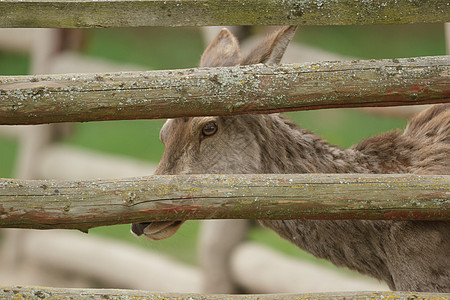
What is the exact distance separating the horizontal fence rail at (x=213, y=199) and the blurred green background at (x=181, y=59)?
4.77 metres

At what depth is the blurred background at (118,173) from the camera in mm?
6035

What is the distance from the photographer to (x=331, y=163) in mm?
3354

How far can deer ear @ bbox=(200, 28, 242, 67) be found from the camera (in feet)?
11.4

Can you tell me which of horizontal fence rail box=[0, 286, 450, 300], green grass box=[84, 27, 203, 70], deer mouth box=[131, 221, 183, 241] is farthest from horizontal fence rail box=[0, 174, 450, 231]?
green grass box=[84, 27, 203, 70]

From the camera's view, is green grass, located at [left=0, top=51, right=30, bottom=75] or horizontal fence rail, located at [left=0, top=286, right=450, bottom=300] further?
green grass, located at [left=0, top=51, right=30, bottom=75]

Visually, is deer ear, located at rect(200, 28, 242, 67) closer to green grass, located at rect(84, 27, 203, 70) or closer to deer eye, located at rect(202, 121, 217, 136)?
deer eye, located at rect(202, 121, 217, 136)

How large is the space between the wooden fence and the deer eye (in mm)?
600

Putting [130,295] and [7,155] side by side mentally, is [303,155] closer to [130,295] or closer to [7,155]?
[130,295]

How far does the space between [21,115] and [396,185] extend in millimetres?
1502

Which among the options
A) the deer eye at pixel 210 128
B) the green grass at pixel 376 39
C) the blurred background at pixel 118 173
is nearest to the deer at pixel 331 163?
the deer eye at pixel 210 128

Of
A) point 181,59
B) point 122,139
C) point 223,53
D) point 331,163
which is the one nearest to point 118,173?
point 122,139

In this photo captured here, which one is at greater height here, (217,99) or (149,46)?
(149,46)

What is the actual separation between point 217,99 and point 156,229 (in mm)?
787

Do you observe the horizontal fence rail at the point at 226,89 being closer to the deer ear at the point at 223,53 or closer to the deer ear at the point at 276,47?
the deer ear at the point at 276,47
